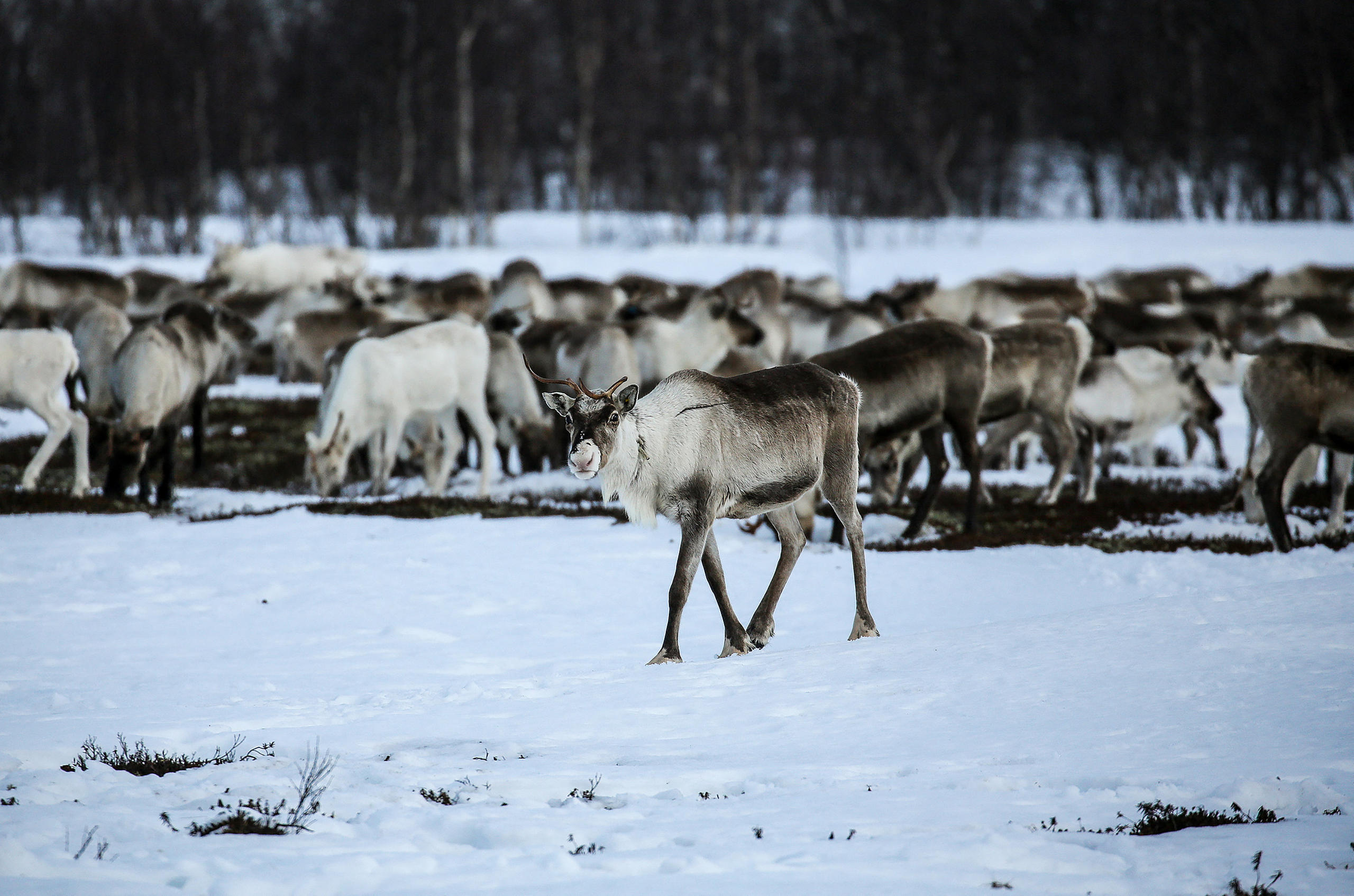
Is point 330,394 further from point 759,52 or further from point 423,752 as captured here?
point 759,52

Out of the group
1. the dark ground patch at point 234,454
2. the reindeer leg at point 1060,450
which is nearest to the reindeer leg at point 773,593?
the reindeer leg at point 1060,450

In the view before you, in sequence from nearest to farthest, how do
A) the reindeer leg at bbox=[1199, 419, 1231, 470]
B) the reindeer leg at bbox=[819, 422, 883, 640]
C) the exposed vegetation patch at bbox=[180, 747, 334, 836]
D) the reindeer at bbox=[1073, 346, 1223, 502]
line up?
the exposed vegetation patch at bbox=[180, 747, 334, 836] < the reindeer leg at bbox=[819, 422, 883, 640] < the reindeer at bbox=[1073, 346, 1223, 502] < the reindeer leg at bbox=[1199, 419, 1231, 470]

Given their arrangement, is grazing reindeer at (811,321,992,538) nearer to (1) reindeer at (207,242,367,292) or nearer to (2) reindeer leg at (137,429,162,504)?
(2) reindeer leg at (137,429,162,504)

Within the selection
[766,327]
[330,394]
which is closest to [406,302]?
[766,327]

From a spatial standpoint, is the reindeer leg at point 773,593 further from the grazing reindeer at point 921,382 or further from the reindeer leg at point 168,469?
the reindeer leg at point 168,469

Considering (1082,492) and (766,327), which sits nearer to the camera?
(1082,492)

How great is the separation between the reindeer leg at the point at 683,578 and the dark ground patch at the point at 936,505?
395 cm

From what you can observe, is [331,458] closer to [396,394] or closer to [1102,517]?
[396,394]

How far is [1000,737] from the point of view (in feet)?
16.9

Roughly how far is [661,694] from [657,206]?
4947cm

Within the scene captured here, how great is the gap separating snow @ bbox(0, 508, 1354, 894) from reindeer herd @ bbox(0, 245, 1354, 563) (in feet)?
3.48

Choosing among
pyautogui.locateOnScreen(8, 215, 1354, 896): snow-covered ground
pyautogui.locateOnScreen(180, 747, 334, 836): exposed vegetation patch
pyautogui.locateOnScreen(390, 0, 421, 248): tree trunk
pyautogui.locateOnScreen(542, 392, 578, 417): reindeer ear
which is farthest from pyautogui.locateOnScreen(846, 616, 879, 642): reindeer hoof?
pyautogui.locateOnScreen(390, 0, 421, 248): tree trunk

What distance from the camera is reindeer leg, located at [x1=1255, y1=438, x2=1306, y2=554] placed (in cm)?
947

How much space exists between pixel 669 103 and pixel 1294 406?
38986mm
